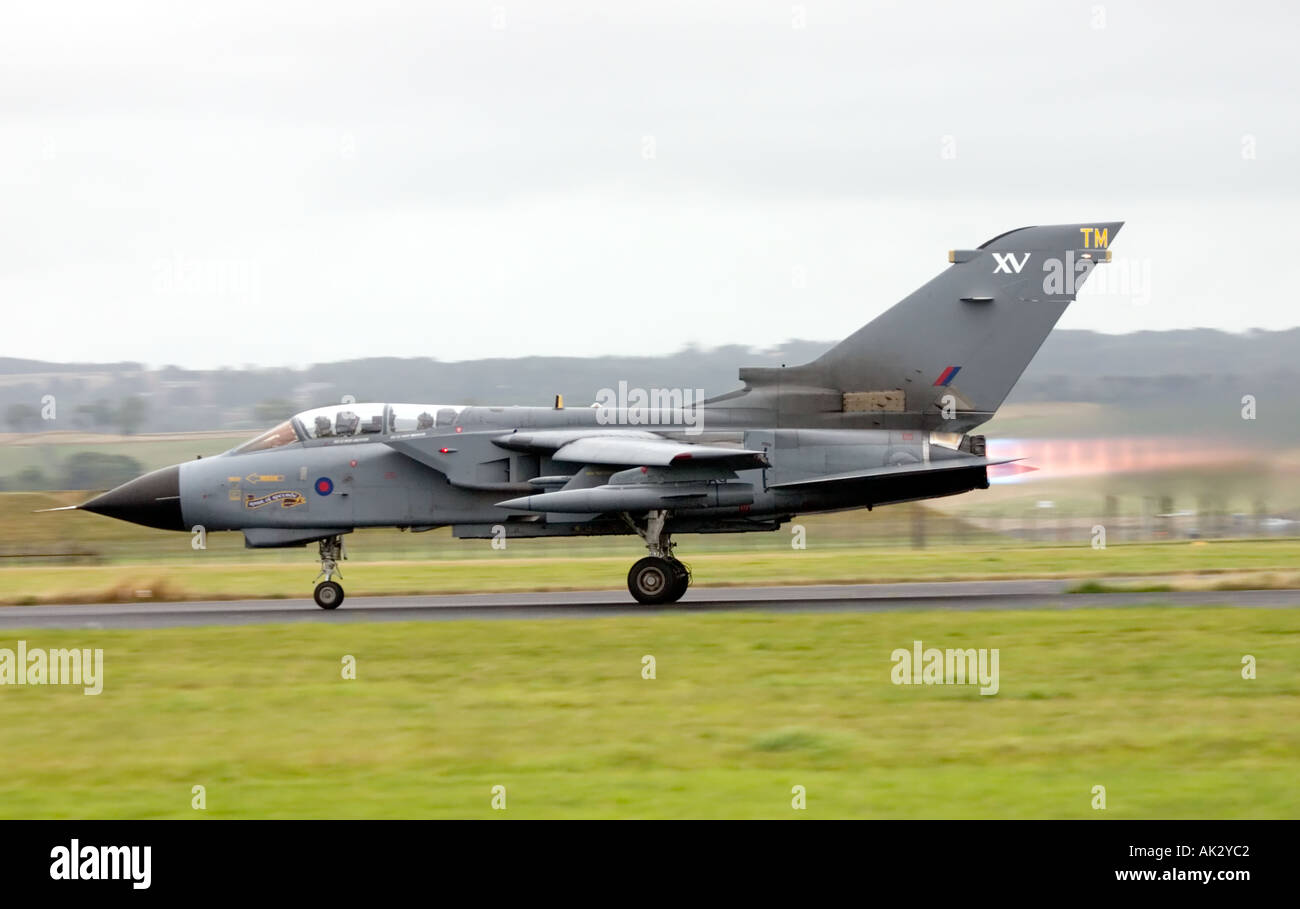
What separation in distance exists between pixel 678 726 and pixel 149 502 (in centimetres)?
1318

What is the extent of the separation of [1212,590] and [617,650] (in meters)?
10.3

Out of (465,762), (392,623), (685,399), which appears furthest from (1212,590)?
(465,762)

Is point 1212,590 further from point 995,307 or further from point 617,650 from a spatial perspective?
point 617,650

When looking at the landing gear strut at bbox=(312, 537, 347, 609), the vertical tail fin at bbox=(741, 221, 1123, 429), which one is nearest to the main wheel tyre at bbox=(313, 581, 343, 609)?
the landing gear strut at bbox=(312, 537, 347, 609)

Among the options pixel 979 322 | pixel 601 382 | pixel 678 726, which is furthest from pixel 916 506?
pixel 678 726

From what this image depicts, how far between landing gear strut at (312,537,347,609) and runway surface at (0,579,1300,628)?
0.66ft

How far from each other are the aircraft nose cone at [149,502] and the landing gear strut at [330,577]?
223cm

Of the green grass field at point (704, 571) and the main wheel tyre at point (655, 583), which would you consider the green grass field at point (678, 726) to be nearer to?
the main wheel tyre at point (655, 583)

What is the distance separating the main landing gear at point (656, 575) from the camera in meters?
20.4

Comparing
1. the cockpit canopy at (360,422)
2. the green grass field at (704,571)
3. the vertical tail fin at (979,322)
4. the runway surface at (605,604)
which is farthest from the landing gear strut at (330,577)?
the vertical tail fin at (979,322)

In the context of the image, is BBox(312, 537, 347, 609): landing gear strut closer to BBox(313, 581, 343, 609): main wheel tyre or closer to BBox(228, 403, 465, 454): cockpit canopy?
BBox(313, 581, 343, 609): main wheel tyre

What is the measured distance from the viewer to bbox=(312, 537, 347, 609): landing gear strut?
2109 cm

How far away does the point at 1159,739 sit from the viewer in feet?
32.6

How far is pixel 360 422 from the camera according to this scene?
2130cm
